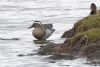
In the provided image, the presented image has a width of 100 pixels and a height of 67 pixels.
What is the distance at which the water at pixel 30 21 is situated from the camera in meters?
15.5

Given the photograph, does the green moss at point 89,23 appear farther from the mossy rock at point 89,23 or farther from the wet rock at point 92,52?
the wet rock at point 92,52

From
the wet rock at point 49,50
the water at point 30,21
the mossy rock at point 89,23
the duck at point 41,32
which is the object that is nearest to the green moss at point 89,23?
the mossy rock at point 89,23

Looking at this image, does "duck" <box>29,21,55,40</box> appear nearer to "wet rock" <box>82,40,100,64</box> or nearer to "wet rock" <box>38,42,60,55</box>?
"wet rock" <box>38,42,60,55</box>

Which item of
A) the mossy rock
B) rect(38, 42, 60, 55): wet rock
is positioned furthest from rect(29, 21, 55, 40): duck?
rect(38, 42, 60, 55): wet rock

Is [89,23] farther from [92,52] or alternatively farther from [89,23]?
[92,52]

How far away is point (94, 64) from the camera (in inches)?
570

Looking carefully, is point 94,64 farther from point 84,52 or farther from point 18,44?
point 18,44

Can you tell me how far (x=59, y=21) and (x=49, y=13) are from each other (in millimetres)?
→ 4535

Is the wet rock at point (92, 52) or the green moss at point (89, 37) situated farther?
the green moss at point (89, 37)

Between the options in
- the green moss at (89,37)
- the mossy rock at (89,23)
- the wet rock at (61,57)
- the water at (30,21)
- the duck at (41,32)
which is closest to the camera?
the wet rock at (61,57)

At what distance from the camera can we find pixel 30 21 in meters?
29.2

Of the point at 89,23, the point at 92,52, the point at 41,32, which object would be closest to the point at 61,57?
the point at 92,52

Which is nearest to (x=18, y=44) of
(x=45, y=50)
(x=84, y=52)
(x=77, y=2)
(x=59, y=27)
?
(x=45, y=50)

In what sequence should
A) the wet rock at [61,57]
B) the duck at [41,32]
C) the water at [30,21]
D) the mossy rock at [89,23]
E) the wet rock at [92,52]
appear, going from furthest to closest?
→ the duck at [41,32] < the mossy rock at [89,23] < the water at [30,21] < the wet rock at [61,57] < the wet rock at [92,52]
